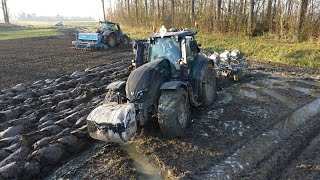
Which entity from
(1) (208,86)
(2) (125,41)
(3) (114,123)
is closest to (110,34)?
(2) (125,41)

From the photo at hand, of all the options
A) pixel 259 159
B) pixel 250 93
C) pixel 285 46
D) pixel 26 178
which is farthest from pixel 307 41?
pixel 26 178

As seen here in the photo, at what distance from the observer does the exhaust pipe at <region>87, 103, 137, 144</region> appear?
16.1 feet

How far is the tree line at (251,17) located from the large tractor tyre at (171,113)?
12440 mm

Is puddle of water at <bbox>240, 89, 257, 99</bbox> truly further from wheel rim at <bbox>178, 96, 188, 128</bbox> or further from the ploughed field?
wheel rim at <bbox>178, 96, 188, 128</bbox>

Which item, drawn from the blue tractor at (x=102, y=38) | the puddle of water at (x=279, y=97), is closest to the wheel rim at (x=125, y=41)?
the blue tractor at (x=102, y=38)

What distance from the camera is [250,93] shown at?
9.26 metres

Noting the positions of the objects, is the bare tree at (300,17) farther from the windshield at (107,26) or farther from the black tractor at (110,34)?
the windshield at (107,26)

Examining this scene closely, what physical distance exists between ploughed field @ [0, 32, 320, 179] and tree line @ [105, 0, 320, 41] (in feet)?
26.1

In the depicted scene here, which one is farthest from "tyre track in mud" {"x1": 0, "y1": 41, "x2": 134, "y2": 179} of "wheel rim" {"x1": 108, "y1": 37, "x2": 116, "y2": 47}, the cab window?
"wheel rim" {"x1": 108, "y1": 37, "x2": 116, "y2": 47}

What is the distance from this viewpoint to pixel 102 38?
19.9 metres

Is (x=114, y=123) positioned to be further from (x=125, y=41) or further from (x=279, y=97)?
(x=125, y=41)

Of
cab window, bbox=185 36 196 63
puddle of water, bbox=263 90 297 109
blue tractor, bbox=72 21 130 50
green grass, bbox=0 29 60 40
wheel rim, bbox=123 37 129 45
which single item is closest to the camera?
cab window, bbox=185 36 196 63

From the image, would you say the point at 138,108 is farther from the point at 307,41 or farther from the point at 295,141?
the point at 307,41

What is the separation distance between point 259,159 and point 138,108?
2.24 meters
